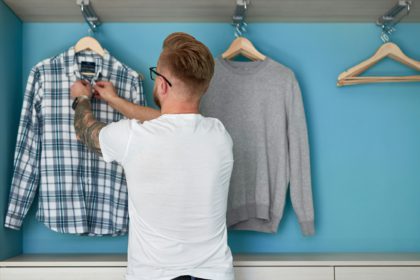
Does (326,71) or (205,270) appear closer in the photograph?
(205,270)

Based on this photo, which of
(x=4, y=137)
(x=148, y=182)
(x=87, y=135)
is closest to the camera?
(x=148, y=182)

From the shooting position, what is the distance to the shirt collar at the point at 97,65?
2.52m

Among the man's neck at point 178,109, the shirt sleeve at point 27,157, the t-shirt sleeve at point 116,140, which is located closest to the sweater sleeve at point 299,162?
the man's neck at point 178,109

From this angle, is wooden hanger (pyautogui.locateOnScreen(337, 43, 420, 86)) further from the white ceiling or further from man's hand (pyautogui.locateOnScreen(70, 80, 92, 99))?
man's hand (pyautogui.locateOnScreen(70, 80, 92, 99))

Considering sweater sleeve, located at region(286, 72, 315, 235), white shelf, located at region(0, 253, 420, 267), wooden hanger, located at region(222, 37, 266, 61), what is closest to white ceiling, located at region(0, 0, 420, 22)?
wooden hanger, located at region(222, 37, 266, 61)

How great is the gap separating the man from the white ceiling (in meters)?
0.76

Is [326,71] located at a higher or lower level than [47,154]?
higher

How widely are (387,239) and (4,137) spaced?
194cm

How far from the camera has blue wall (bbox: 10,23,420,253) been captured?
2732 millimetres

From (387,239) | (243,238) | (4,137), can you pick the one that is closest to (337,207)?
(387,239)

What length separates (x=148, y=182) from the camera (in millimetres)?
1754

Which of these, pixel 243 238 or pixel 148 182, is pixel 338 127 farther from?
pixel 148 182

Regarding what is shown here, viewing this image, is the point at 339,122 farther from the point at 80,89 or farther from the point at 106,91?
the point at 80,89

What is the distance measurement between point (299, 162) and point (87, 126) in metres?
1.03
